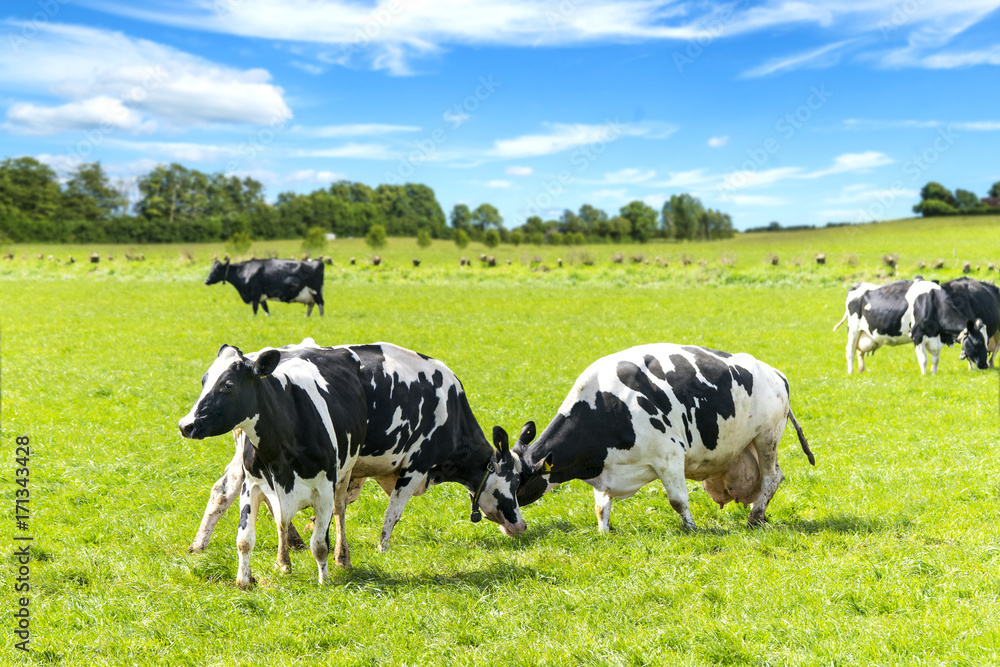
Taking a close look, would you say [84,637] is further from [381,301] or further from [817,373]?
[381,301]

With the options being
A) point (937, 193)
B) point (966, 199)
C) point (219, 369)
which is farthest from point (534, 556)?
point (937, 193)

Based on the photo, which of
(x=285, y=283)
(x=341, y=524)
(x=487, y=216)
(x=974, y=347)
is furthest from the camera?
(x=487, y=216)

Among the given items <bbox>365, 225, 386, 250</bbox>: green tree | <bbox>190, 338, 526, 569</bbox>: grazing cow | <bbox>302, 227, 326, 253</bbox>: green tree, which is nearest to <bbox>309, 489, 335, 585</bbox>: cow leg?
<bbox>190, 338, 526, 569</bbox>: grazing cow

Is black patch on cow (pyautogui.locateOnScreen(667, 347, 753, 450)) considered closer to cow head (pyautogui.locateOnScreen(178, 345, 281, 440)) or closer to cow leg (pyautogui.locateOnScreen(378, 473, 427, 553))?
cow leg (pyautogui.locateOnScreen(378, 473, 427, 553))

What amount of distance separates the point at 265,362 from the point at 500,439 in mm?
2618

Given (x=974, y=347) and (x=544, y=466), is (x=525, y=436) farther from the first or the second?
(x=974, y=347)

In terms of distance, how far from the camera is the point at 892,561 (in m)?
6.57

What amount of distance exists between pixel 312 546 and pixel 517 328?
1875cm

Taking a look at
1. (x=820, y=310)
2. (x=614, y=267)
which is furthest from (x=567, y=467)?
(x=614, y=267)

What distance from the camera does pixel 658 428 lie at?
7578 millimetres

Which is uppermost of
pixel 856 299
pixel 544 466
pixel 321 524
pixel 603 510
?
pixel 856 299

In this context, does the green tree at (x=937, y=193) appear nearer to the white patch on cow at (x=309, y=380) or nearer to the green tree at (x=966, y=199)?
the green tree at (x=966, y=199)

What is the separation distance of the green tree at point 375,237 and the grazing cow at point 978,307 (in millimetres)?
80533

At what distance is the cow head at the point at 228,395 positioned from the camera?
553cm
